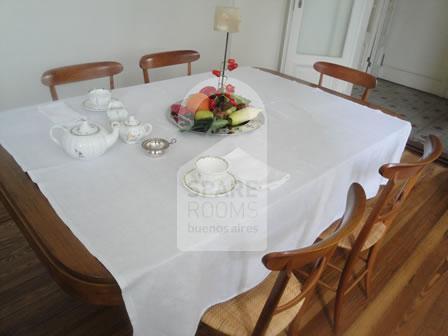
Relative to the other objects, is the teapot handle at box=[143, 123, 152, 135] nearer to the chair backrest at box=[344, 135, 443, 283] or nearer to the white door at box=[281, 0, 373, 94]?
the chair backrest at box=[344, 135, 443, 283]

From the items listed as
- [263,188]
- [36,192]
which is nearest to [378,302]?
[263,188]

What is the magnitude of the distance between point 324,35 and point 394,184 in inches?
102

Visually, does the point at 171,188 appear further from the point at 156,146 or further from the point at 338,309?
the point at 338,309

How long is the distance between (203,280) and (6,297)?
108cm

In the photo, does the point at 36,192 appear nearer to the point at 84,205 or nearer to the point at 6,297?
Result: the point at 84,205

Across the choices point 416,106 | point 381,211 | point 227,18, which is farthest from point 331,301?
point 416,106

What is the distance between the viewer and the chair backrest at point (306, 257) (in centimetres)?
64

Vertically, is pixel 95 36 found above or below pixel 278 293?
above

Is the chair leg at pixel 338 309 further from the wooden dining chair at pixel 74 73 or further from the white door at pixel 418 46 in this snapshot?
the white door at pixel 418 46

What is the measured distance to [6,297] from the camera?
4.57ft

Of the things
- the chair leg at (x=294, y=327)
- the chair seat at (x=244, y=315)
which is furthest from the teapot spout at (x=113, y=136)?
the chair leg at (x=294, y=327)

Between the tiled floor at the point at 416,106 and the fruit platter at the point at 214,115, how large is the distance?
7.64 ft

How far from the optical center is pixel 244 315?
93 cm

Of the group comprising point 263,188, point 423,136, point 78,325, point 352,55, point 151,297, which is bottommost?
point 78,325
